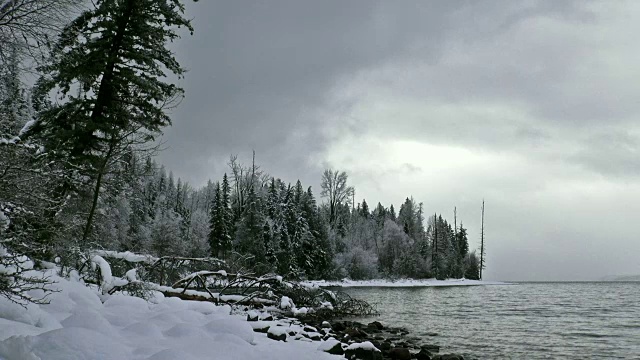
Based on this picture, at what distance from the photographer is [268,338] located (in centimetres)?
853

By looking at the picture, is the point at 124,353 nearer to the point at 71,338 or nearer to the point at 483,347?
the point at 71,338

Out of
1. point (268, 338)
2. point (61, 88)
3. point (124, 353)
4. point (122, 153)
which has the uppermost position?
point (61, 88)

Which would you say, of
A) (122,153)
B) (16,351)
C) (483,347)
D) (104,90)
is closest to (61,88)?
(104,90)

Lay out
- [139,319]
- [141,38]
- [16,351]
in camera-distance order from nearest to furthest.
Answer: [16,351], [139,319], [141,38]

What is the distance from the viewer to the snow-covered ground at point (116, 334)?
440 cm

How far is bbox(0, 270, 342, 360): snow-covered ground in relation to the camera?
173 inches

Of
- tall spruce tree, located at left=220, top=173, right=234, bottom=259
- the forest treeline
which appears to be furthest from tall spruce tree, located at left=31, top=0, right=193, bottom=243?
tall spruce tree, located at left=220, top=173, right=234, bottom=259

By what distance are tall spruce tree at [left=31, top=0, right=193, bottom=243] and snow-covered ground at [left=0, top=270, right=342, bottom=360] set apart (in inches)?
199

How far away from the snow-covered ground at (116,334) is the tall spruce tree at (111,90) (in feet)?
16.6

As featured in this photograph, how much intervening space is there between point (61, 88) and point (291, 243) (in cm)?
3748

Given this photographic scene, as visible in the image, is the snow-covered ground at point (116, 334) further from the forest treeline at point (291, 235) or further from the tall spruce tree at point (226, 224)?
the tall spruce tree at point (226, 224)

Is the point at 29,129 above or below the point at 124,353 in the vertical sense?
above

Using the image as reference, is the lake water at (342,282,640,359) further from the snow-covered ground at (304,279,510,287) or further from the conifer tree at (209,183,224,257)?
the snow-covered ground at (304,279,510,287)

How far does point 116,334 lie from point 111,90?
8785 mm
